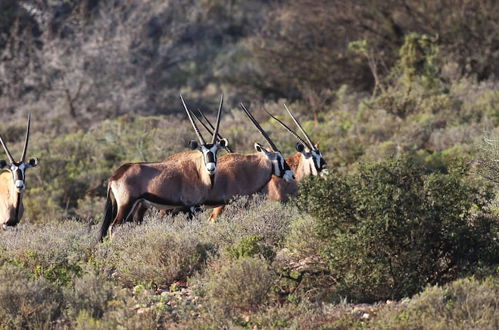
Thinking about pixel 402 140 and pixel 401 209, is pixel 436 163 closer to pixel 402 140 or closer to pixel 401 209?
pixel 402 140

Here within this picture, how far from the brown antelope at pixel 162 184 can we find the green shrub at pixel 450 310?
4976 mm

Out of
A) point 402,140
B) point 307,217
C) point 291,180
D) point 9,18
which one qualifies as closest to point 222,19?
point 9,18

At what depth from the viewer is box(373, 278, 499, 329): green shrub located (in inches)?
272

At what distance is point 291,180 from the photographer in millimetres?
13047

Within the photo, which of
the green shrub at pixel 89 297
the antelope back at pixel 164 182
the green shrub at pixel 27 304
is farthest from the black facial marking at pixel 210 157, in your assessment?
the green shrub at pixel 27 304

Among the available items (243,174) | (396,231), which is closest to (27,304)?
(396,231)

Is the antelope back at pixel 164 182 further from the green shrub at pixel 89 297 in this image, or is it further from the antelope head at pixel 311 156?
the green shrub at pixel 89 297

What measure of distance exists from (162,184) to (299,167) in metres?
2.62

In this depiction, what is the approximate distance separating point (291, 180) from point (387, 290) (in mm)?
5265

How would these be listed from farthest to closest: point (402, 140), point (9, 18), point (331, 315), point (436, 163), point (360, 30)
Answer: point (9, 18), point (360, 30), point (402, 140), point (436, 163), point (331, 315)

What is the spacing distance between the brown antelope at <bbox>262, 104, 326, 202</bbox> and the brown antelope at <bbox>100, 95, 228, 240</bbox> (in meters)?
1.20

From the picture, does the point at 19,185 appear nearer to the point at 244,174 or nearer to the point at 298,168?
the point at 244,174

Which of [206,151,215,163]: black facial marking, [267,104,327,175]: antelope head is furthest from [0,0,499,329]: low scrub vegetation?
[267,104,327,175]: antelope head

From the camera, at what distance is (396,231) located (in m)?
7.91
